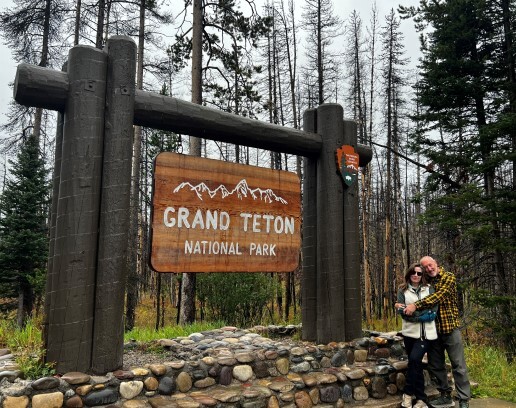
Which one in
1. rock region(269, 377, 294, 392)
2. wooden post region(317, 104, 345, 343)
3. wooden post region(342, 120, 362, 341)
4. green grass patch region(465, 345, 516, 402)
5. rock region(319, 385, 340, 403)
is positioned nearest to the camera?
rock region(269, 377, 294, 392)

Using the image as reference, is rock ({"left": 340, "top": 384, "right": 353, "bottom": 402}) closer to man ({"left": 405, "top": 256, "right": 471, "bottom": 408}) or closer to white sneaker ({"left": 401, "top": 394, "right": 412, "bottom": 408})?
white sneaker ({"left": 401, "top": 394, "right": 412, "bottom": 408})

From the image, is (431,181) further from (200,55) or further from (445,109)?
(200,55)

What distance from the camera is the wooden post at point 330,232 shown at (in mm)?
4848

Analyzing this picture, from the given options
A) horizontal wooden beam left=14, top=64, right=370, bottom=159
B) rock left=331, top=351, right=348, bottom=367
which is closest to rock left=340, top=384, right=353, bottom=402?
rock left=331, top=351, right=348, bottom=367

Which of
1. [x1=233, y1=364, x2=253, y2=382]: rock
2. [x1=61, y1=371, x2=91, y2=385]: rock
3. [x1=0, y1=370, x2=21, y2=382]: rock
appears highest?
[x1=0, y1=370, x2=21, y2=382]: rock

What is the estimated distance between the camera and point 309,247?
16.9 feet

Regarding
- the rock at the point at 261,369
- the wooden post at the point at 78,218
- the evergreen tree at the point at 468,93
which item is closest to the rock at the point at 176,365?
the wooden post at the point at 78,218

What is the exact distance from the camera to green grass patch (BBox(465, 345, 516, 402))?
5.65 m

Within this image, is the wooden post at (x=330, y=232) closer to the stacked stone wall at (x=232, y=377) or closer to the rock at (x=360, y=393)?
the stacked stone wall at (x=232, y=377)

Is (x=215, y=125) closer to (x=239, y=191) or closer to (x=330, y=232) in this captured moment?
(x=239, y=191)

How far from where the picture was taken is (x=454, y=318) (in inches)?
182

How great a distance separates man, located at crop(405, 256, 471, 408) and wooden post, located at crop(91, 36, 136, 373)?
3.31 m

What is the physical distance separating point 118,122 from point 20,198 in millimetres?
11027

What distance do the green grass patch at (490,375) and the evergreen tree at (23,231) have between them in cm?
1169
